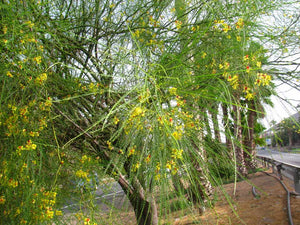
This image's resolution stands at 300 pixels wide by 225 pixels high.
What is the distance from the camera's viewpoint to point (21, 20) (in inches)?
58.6

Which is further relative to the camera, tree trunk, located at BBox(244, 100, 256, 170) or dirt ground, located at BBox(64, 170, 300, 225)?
dirt ground, located at BBox(64, 170, 300, 225)

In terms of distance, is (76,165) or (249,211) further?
(249,211)

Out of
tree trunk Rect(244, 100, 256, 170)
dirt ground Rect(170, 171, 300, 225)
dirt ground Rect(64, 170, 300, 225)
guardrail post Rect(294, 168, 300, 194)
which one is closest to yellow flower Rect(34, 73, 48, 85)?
tree trunk Rect(244, 100, 256, 170)

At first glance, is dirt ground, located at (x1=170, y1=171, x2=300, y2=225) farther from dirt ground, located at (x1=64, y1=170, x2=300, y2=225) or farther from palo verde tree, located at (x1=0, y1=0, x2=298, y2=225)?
palo verde tree, located at (x1=0, y1=0, x2=298, y2=225)

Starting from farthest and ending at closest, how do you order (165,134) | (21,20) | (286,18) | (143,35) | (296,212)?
(296,212)
(286,18)
(143,35)
(21,20)
(165,134)

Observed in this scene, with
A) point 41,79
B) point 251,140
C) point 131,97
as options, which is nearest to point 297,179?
point 251,140

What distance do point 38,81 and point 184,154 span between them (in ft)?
2.33

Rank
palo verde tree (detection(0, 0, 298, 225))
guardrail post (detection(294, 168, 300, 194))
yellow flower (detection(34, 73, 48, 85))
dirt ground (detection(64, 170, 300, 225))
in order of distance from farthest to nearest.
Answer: guardrail post (detection(294, 168, 300, 194)) → dirt ground (detection(64, 170, 300, 225)) → yellow flower (detection(34, 73, 48, 85)) → palo verde tree (detection(0, 0, 298, 225))

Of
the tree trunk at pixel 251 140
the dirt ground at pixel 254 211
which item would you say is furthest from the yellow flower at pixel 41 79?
the dirt ground at pixel 254 211

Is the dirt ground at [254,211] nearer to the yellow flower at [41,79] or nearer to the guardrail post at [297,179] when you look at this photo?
the guardrail post at [297,179]

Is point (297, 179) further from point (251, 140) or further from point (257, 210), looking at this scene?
point (251, 140)

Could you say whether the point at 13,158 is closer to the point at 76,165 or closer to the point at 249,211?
the point at 76,165

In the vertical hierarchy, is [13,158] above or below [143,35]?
below

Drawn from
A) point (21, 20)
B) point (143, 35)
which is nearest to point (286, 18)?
point (143, 35)
